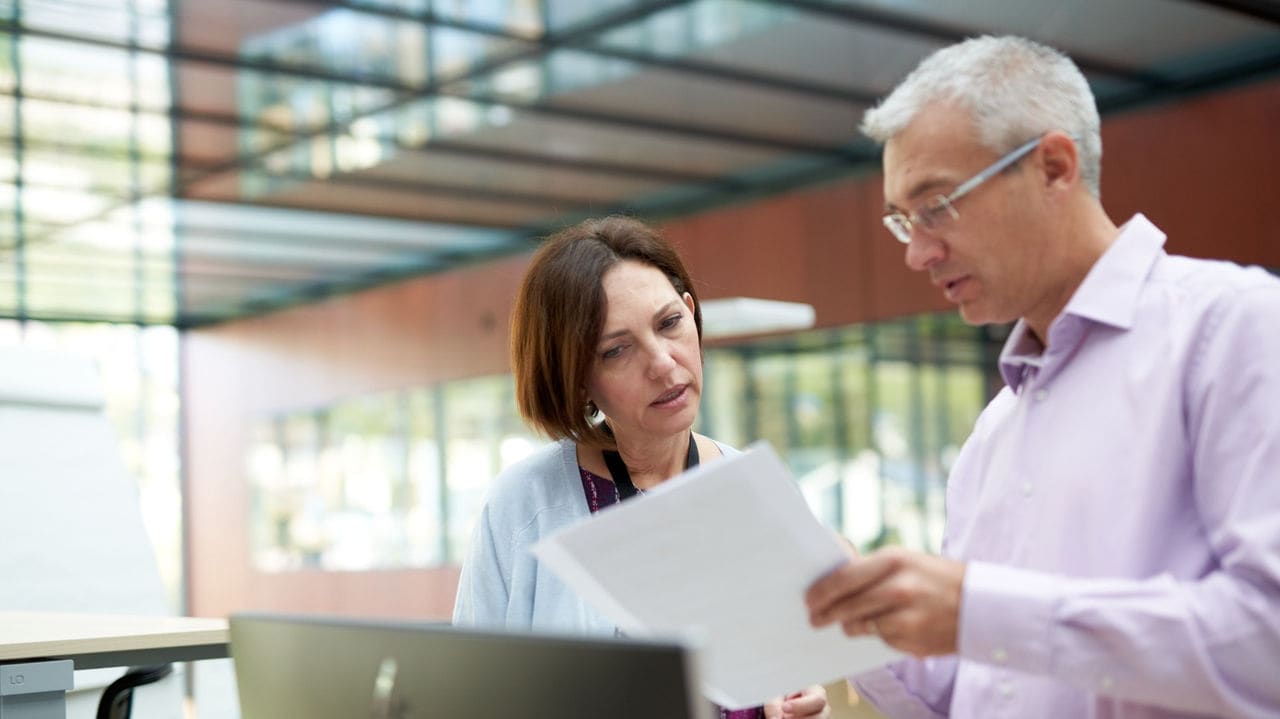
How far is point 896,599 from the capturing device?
130 centimetres

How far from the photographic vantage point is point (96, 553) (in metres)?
4.44

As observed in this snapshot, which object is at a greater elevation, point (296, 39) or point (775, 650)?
point (296, 39)

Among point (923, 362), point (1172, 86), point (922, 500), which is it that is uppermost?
point (1172, 86)

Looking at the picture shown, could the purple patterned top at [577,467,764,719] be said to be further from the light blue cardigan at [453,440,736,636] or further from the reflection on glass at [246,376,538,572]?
the reflection on glass at [246,376,538,572]

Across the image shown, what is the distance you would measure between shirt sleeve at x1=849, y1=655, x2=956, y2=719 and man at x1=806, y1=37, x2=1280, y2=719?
1.1 inches

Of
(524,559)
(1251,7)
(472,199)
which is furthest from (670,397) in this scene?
(472,199)

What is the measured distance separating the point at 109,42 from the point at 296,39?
3.23 feet

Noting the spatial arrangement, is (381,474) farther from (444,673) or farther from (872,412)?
(444,673)

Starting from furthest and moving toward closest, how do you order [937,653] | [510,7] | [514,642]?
[510,7]
[937,653]
[514,642]

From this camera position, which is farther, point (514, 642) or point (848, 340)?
point (848, 340)

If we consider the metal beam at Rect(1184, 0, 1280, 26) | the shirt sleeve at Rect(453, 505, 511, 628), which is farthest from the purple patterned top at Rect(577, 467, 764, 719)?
the metal beam at Rect(1184, 0, 1280, 26)

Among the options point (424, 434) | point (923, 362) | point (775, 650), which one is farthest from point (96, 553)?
point (424, 434)

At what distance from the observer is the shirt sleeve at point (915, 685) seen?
1.74m

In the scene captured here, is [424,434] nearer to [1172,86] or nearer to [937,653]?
[1172,86]
